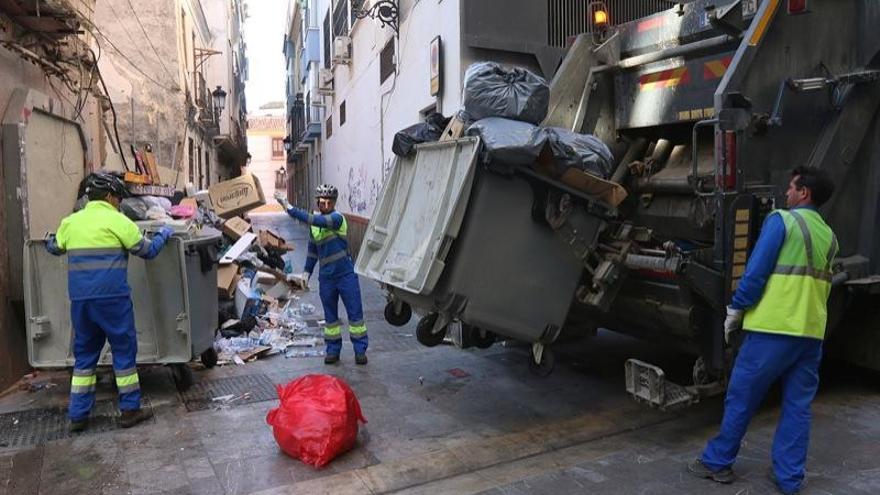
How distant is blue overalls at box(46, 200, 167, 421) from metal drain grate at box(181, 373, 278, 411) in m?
0.51

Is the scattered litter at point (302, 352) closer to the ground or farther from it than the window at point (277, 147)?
Result: closer to the ground

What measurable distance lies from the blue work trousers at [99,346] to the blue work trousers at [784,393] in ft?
11.0

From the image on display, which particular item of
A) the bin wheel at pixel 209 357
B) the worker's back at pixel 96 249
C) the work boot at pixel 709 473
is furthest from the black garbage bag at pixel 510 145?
the bin wheel at pixel 209 357

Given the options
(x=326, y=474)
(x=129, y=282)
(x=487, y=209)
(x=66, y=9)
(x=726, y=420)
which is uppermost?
(x=66, y=9)

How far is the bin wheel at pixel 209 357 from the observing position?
521cm

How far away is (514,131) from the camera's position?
3342mm

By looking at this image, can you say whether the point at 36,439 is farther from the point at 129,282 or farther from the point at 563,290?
the point at 563,290

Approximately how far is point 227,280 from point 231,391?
2335 millimetres

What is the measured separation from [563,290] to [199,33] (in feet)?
63.1

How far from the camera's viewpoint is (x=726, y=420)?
3109 mm

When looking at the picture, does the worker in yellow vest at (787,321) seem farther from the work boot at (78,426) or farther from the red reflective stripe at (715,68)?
the work boot at (78,426)

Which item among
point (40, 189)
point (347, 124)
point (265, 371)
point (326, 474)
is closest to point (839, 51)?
point (326, 474)

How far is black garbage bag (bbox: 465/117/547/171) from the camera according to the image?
324cm

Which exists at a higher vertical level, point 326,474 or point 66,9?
point 66,9
